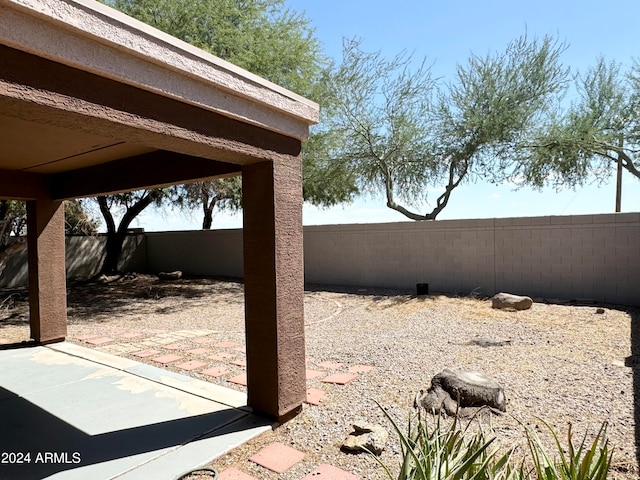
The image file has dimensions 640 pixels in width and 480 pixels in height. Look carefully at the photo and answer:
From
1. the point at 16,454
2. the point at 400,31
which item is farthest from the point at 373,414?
the point at 400,31

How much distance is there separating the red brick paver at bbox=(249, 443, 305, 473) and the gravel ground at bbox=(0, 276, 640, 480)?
61mm

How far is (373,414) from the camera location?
3.48 m

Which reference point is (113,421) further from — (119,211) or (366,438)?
(119,211)

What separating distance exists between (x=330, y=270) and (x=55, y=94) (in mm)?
10737

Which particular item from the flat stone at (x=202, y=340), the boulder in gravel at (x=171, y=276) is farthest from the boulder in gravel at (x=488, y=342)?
the boulder in gravel at (x=171, y=276)

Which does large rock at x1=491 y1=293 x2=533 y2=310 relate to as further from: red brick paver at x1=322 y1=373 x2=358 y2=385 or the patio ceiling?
the patio ceiling

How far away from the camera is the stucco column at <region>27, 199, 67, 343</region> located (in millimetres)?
5602

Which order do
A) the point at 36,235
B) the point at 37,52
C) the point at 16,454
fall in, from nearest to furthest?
the point at 37,52 < the point at 16,454 < the point at 36,235

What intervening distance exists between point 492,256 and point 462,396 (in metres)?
6.83

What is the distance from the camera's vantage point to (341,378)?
438cm

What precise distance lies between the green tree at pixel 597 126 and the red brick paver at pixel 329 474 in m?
11.8

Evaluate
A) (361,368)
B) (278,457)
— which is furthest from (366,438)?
(361,368)

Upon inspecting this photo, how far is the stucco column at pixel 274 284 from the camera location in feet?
10.6

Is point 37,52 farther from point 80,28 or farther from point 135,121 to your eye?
point 135,121
